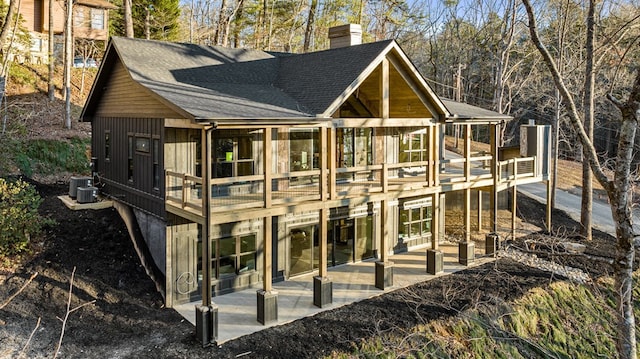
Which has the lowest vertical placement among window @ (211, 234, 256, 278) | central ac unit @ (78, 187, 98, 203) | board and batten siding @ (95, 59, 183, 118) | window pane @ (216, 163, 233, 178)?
window @ (211, 234, 256, 278)

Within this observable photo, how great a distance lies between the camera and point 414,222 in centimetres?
1742

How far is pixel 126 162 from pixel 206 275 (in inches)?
215

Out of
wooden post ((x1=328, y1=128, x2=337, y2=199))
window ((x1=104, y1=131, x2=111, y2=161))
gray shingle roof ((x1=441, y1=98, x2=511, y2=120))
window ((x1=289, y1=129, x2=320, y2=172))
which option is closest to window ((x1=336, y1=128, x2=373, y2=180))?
window ((x1=289, y1=129, x2=320, y2=172))

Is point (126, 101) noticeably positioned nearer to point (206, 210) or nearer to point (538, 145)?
point (206, 210)

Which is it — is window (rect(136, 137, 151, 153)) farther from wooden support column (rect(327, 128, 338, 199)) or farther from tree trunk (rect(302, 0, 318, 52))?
tree trunk (rect(302, 0, 318, 52))

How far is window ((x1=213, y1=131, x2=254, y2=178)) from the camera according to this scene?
1254 cm

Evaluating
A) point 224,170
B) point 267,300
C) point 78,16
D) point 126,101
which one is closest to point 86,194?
point 126,101

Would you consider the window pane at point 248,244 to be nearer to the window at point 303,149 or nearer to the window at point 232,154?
the window at point 232,154

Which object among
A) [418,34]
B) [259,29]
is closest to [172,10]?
[259,29]

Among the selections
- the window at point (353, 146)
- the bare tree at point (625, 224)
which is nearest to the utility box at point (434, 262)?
the window at point (353, 146)

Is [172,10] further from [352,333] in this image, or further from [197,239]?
[352,333]

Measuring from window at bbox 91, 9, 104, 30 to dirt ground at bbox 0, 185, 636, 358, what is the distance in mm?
22874

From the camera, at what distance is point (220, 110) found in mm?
10719

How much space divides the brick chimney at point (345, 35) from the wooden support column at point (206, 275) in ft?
27.3
